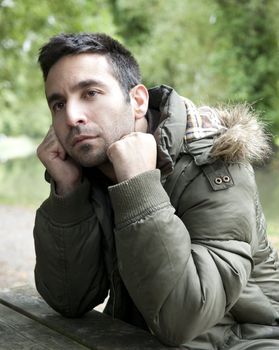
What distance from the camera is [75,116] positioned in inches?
86.8

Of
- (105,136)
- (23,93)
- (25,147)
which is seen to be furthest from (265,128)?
(25,147)

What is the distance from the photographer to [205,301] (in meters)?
1.77

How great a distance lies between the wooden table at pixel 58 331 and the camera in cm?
196

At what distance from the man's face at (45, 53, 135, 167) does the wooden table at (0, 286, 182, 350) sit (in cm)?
68

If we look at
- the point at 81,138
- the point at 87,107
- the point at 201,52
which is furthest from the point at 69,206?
the point at 201,52

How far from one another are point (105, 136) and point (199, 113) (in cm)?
45

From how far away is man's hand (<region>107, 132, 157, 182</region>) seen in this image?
1935 mm

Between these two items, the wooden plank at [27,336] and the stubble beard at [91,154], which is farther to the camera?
the stubble beard at [91,154]

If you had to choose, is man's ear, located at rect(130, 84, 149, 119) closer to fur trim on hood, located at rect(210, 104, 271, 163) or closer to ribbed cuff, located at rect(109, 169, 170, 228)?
fur trim on hood, located at rect(210, 104, 271, 163)

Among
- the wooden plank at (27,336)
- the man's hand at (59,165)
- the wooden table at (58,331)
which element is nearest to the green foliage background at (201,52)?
the man's hand at (59,165)

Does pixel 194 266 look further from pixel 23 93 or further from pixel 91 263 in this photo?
pixel 23 93

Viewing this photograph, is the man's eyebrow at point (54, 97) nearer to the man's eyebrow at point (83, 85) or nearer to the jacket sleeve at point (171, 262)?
the man's eyebrow at point (83, 85)

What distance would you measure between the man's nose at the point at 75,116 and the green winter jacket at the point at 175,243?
0.28 m

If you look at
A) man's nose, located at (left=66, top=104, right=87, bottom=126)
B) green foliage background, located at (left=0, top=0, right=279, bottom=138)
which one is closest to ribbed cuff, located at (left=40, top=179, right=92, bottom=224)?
man's nose, located at (left=66, top=104, right=87, bottom=126)
